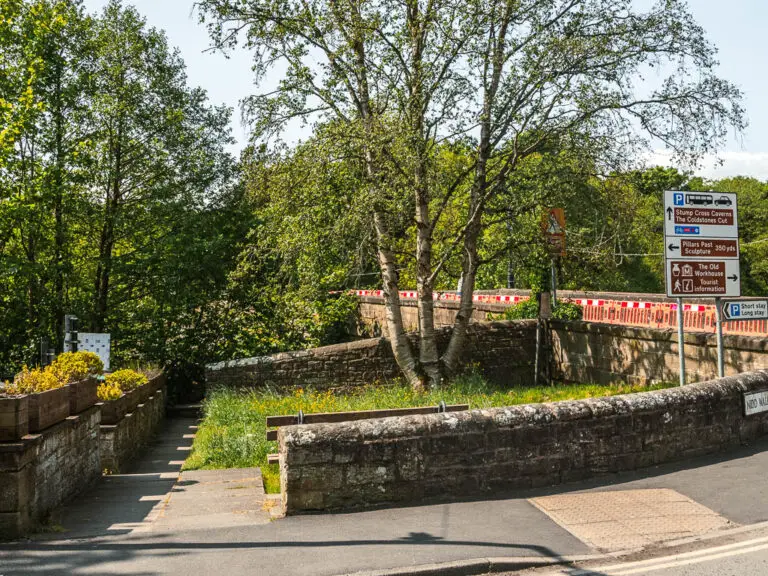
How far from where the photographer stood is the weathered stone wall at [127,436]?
38.0ft

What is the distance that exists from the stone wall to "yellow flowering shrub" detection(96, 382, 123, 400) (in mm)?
2010

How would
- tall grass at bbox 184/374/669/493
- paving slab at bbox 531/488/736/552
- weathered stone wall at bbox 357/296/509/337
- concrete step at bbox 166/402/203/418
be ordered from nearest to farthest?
1. paving slab at bbox 531/488/736/552
2. tall grass at bbox 184/374/669/493
3. concrete step at bbox 166/402/203/418
4. weathered stone wall at bbox 357/296/509/337

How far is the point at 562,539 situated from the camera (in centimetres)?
669

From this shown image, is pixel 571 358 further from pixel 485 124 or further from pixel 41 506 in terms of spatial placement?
pixel 41 506

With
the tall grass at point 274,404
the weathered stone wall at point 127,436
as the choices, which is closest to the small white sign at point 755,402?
the tall grass at point 274,404

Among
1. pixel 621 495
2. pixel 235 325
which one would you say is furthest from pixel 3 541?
pixel 235 325

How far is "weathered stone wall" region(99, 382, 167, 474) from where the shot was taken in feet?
38.0

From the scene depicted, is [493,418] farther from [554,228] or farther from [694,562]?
[554,228]

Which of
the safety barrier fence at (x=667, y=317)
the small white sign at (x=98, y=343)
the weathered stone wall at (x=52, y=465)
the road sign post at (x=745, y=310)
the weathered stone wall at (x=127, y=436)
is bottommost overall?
the weathered stone wall at (x=127, y=436)

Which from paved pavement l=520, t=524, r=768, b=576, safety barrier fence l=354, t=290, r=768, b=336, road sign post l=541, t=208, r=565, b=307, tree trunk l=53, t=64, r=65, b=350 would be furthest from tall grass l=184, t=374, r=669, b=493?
tree trunk l=53, t=64, r=65, b=350

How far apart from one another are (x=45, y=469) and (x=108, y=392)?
15.2 ft

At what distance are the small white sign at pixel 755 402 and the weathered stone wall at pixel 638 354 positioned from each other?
14.4 feet

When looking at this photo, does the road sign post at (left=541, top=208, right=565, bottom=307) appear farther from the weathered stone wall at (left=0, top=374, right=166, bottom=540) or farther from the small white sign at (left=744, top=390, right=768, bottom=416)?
the weathered stone wall at (left=0, top=374, right=166, bottom=540)

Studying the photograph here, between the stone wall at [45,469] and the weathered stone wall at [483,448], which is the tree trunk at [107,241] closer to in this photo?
the stone wall at [45,469]
